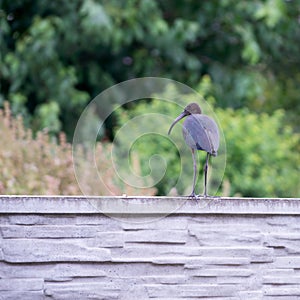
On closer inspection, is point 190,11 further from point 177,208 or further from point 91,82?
point 177,208

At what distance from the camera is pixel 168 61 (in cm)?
1063

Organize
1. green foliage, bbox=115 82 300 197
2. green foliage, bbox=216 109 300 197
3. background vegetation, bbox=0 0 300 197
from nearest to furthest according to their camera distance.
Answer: green foliage, bbox=115 82 300 197 < green foliage, bbox=216 109 300 197 < background vegetation, bbox=0 0 300 197

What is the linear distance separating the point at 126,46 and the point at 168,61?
2.18 ft

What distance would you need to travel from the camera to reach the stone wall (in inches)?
137

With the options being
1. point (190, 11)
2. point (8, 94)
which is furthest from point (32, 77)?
point (190, 11)

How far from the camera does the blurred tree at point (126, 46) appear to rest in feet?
30.6

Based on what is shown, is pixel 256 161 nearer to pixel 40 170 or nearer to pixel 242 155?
pixel 242 155

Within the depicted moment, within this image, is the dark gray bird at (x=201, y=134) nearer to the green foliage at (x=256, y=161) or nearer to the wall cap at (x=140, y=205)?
the wall cap at (x=140, y=205)

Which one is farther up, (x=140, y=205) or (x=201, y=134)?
(x=201, y=134)

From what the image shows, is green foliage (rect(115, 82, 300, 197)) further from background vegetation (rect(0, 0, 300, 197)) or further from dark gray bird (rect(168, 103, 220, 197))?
dark gray bird (rect(168, 103, 220, 197))

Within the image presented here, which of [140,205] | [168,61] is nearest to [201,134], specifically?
[140,205]

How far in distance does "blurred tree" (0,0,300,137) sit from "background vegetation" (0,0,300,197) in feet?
0.05

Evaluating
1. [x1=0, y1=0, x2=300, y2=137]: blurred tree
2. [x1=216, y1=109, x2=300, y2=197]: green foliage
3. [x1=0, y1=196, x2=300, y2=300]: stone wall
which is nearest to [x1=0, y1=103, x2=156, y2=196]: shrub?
[x1=0, y1=196, x2=300, y2=300]: stone wall

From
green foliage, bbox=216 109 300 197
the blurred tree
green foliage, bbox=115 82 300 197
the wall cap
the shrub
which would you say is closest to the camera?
the wall cap
